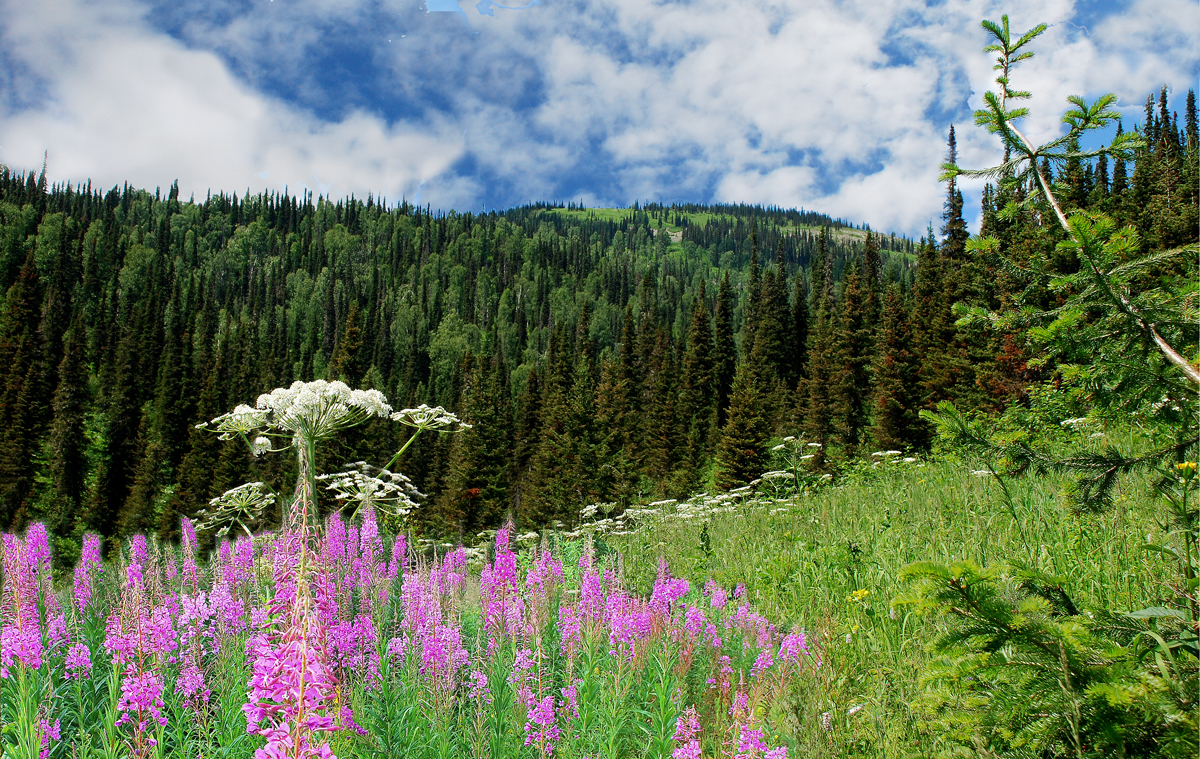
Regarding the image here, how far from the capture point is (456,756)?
330 centimetres

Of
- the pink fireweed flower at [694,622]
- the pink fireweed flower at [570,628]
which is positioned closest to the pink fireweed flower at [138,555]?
the pink fireweed flower at [570,628]

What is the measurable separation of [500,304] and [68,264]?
75212 millimetres

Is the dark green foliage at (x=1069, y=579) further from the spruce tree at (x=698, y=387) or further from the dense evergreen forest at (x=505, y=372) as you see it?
the spruce tree at (x=698, y=387)

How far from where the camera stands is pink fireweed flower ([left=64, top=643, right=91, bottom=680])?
145 inches

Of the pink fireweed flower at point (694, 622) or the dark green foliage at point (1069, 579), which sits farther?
the pink fireweed flower at point (694, 622)

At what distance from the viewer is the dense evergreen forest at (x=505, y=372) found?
34000mm

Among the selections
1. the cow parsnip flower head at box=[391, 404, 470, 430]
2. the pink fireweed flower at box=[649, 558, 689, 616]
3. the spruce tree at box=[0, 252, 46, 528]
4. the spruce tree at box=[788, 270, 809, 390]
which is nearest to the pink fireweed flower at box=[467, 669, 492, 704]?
the pink fireweed flower at box=[649, 558, 689, 616]

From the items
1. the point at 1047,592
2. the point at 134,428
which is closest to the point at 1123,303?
the point at 1047,592

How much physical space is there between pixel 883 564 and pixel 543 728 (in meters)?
4.02

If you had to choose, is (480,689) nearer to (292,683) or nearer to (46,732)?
(46,732)

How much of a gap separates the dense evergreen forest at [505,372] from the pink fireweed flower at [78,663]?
219 inches

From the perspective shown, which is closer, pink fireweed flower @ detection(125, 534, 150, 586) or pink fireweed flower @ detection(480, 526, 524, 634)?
pink fireweed flower @ detection(480, 526, 524, 634)

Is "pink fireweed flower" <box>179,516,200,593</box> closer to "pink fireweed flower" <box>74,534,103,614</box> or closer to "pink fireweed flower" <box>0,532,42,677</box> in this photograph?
"pink fireweed flower" <box>74,534,103,614</box>

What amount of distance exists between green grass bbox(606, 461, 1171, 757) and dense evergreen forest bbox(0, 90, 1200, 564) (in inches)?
79.8
